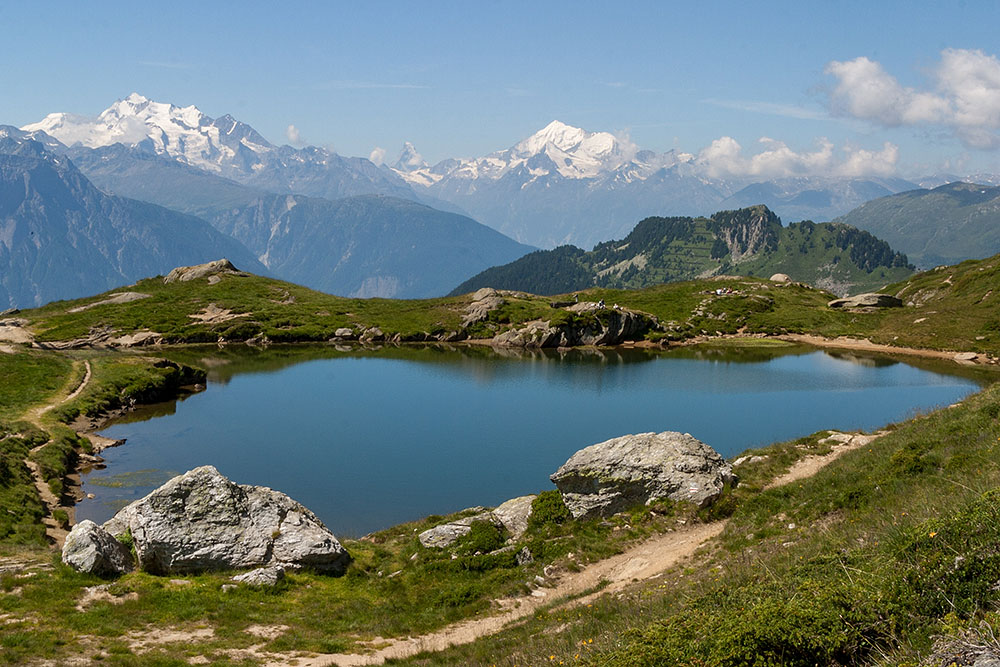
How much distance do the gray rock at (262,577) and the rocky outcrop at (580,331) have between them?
104 m

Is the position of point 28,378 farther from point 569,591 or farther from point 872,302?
point 872,302

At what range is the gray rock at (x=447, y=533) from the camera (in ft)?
104

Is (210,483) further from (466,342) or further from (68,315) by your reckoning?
(68,315)

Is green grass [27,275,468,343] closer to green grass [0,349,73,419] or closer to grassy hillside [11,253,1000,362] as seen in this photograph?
grassy hillside [11,253,1000,362]

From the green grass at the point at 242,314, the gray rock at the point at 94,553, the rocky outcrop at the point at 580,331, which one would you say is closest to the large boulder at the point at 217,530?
the gray rock at the point at 94,553

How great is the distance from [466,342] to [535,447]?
80.4 meters

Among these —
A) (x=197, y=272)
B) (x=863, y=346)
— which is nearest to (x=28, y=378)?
(x=197, y=272)

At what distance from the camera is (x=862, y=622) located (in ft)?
40.2

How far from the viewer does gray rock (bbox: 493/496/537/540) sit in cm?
3281

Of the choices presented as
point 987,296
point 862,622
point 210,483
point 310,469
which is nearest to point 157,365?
point 310,469

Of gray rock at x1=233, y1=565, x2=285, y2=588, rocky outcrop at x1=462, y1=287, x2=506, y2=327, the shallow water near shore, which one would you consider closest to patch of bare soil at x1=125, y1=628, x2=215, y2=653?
gray rock at x1=233, y1=565, x2=285, y2=588

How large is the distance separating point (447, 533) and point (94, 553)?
14820mm

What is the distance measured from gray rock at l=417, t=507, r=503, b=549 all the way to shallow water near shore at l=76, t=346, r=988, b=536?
428 inches

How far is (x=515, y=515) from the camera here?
33.9 m
